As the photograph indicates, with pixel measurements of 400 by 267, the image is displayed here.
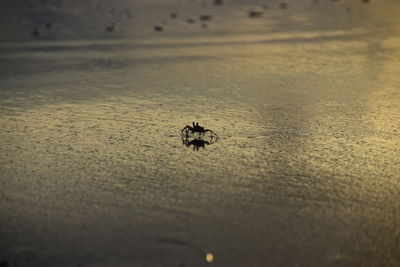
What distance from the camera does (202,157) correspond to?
21.0 ft

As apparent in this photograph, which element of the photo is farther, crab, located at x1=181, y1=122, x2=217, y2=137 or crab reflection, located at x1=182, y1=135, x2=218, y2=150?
crab, located at x1=181, y1=122, x2=217, y2=137

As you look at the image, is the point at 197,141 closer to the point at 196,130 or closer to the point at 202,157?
the point at 196,130

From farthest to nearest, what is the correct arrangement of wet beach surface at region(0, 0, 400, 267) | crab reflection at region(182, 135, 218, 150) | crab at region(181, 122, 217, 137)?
crab at region(181, 122, 217, 137) → crab reflection at region(182, 135, 218, 150) → wet beach surface at region(0, 0, 400, 267)

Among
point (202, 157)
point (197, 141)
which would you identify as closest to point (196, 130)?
point (197, 141)

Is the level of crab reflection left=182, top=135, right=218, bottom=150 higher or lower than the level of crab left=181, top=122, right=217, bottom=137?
lower

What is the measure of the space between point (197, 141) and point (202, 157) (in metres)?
0.49

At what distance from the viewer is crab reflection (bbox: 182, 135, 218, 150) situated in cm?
675

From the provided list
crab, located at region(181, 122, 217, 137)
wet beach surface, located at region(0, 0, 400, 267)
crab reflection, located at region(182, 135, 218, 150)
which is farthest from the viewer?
crab, located at region(181, 122, 217, 137)

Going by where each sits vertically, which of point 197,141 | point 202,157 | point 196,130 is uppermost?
point 196,130

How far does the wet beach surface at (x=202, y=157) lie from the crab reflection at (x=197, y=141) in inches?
3.7

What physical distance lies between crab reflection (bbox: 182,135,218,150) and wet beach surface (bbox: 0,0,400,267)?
93 millimetres

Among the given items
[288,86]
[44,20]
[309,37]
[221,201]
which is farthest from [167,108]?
[44,20]

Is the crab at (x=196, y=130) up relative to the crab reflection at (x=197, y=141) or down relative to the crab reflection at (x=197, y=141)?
up

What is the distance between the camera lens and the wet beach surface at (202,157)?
14.7 feet
